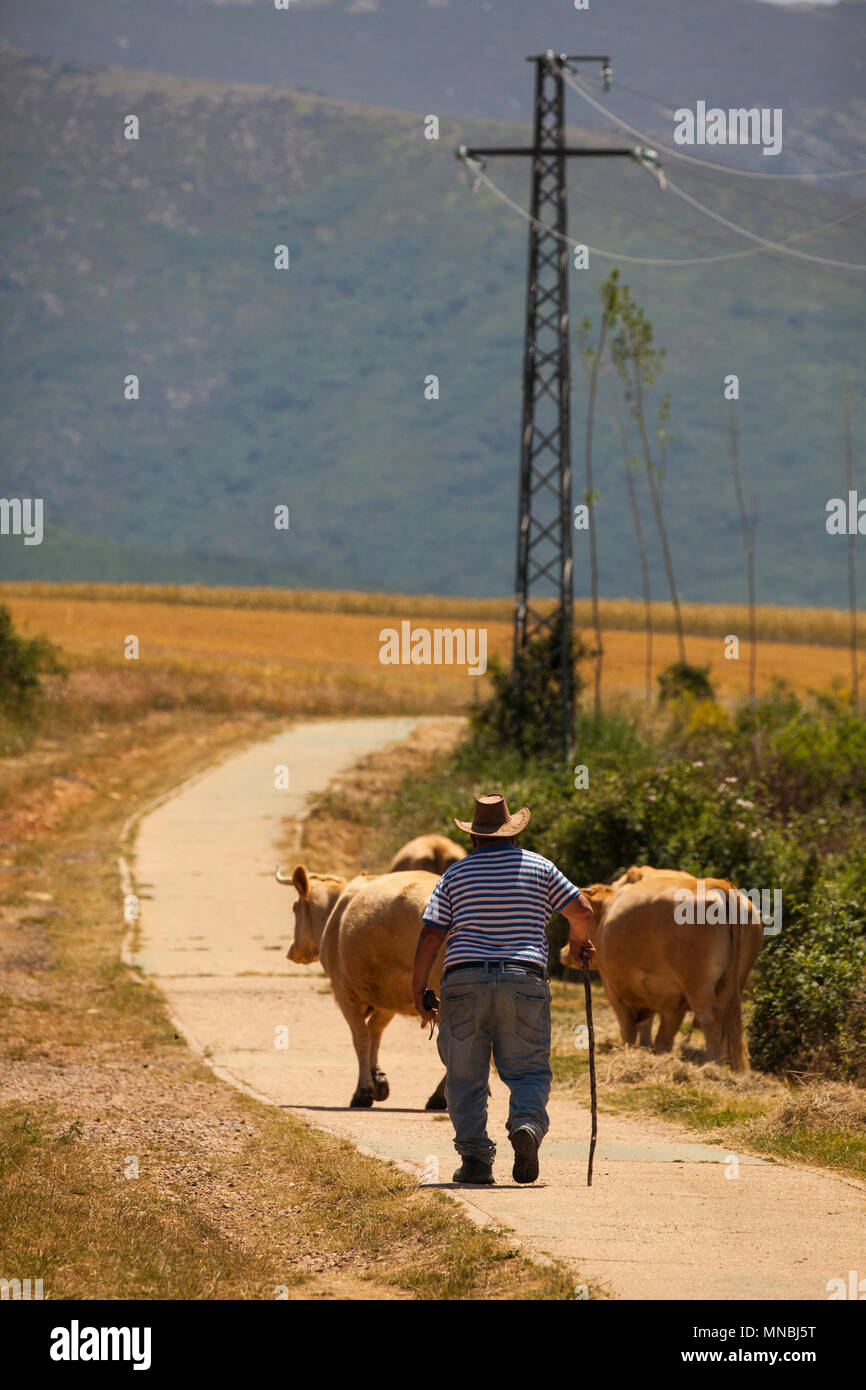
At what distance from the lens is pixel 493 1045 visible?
9398mm

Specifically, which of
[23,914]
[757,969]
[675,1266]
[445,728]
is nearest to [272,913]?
[23,914]

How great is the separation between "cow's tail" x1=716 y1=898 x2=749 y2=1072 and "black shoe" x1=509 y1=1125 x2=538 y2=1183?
5712 millimetres

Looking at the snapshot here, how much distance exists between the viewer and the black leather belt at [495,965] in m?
9.23

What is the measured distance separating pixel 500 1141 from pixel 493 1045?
2.20 metres

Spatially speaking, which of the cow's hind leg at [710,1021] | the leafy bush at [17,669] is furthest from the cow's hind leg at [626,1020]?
the leafy bush at [17,669]

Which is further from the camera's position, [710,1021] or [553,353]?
[553,353]

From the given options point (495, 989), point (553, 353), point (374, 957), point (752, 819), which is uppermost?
point (553, 353)

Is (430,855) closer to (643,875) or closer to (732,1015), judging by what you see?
(643,875)

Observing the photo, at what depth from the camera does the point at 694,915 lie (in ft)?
47.4

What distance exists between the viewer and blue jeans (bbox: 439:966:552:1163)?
920cm

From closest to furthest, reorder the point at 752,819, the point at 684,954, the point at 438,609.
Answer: the point at 684,954 < the point at 752,819 < the point at 438,609

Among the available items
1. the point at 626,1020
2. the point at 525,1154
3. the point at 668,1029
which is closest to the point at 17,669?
the point at 626,1020

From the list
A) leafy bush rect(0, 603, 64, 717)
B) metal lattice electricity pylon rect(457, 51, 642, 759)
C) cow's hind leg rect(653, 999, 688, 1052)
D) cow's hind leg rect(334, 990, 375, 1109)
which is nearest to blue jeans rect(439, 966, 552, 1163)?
cow's hind leg rect(334, 990, 375, 1109)
